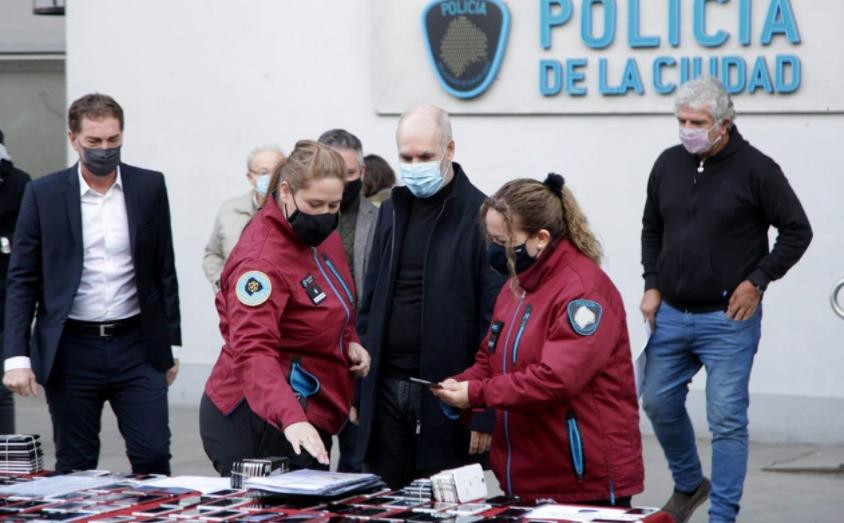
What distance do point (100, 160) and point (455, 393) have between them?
196 cm

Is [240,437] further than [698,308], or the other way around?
[698,308]

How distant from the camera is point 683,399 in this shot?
6.95 metres

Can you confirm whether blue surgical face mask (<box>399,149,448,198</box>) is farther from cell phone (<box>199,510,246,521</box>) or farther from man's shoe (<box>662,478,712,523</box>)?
man's shoe (<box>662,478,712,523</box>)

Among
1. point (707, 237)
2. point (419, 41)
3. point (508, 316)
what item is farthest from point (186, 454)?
point (508, 316)

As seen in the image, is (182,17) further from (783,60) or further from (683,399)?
(683,399)

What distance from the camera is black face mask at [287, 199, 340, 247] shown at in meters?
4.97

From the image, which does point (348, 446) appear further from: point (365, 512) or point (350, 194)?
point (365, 512)

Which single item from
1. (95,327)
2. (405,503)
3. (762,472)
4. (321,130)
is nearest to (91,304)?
(95,327)

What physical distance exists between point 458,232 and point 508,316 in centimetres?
66

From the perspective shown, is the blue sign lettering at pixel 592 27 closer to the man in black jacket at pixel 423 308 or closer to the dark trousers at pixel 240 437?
the man in black jacket at pixel 423 308

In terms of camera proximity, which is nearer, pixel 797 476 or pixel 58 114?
pixel 797 476

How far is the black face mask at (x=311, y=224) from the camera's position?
16.3 ft

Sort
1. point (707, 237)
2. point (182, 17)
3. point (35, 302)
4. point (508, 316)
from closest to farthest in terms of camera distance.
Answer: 1. point (508, 316)
2. point (35, 302)
3. point (707, 237)
4. point (182, 17)

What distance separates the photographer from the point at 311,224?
16.3 ft
